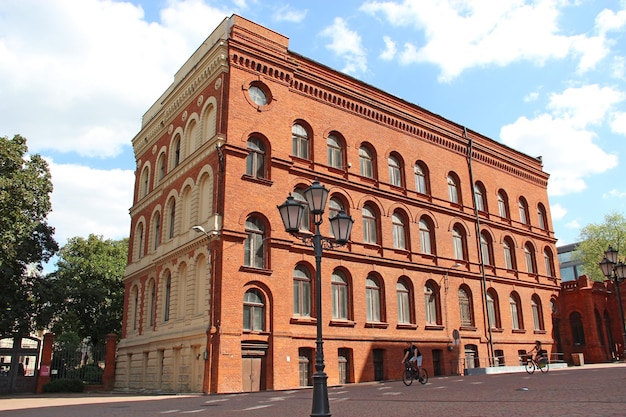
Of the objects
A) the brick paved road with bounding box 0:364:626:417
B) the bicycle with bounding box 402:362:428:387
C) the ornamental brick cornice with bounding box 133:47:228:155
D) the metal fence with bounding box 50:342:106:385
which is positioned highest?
the ornamental brick cornice with bounding box 133:47:228:155

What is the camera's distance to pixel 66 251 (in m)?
45.6

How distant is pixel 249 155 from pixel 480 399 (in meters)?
15.1

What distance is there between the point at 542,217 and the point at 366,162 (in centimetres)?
1901

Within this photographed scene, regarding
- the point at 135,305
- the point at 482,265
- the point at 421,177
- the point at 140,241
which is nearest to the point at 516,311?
the point at 482,265

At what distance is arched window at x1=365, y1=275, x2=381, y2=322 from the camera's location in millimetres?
26844

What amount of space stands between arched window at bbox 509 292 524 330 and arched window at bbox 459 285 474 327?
439cm

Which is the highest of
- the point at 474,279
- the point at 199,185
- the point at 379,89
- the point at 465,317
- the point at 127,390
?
the point at 379,89

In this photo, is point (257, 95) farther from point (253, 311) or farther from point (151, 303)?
point (151, 303)

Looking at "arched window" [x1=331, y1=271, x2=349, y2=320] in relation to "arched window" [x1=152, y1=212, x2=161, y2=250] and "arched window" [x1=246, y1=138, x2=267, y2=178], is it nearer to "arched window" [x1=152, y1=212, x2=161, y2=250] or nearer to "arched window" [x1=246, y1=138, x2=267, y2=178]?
"arched window" [x1=246, y1=138, x2=267, y2=178]

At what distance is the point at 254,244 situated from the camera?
77.5ft

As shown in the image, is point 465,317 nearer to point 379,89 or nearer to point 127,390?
point 379,89

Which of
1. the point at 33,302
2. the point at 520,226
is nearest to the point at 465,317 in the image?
the point at 520,226

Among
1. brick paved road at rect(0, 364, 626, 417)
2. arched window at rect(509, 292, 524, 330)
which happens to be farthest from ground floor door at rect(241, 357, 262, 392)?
arched window at rect(509, 292, 524, 330)

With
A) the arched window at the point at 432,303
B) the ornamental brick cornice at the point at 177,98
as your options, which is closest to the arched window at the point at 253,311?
the ornamental brick cornice at the point at 177,98
